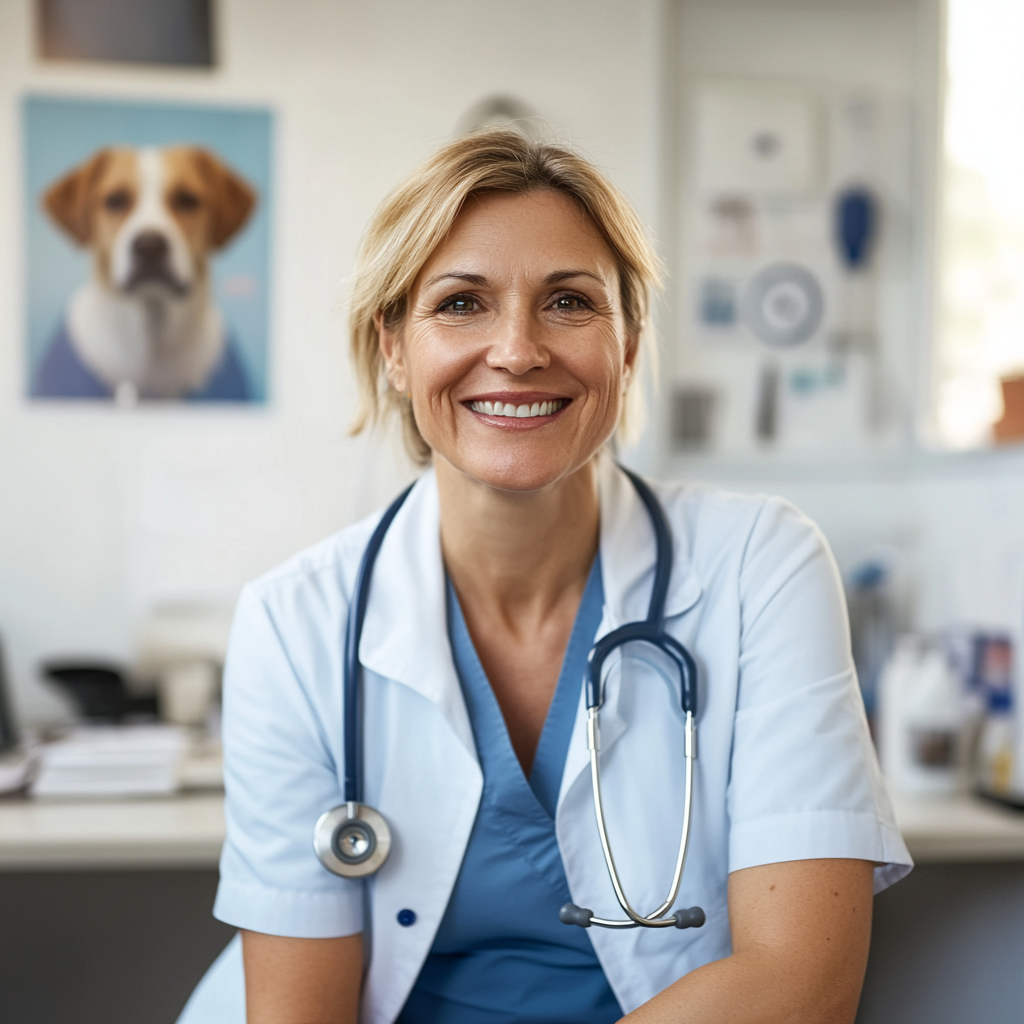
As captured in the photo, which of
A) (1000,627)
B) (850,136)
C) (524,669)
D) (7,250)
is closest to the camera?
(524,669)

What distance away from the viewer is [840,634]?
3.16ft

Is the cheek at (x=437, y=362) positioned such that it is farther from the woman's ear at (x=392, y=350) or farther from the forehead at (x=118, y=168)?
the forehead at (x=118, y=168)

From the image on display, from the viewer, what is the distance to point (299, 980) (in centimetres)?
93

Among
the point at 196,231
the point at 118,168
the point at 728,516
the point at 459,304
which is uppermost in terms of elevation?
the point at 118,168

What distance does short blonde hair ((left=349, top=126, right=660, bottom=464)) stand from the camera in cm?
97

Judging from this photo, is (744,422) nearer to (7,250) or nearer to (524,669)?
(524,669)

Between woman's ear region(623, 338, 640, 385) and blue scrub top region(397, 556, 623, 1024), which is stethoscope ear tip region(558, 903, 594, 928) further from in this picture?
woman's ear region(623, 338, 640, 385)

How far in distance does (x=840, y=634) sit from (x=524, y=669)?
0.31 m

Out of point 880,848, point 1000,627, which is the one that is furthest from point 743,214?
point 880,848

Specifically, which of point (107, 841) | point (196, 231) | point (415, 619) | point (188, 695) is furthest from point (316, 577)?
point (196, 231)

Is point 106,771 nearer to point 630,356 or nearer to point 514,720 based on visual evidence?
point 514,720

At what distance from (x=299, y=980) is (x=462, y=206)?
73 centimetres

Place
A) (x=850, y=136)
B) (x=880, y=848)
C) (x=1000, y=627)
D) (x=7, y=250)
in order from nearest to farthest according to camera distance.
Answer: (x=880, y=848), (x=1000, y=627), (x=7, y=250), (x=850, y=136)

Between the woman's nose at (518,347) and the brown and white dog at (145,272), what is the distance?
1208 mm
